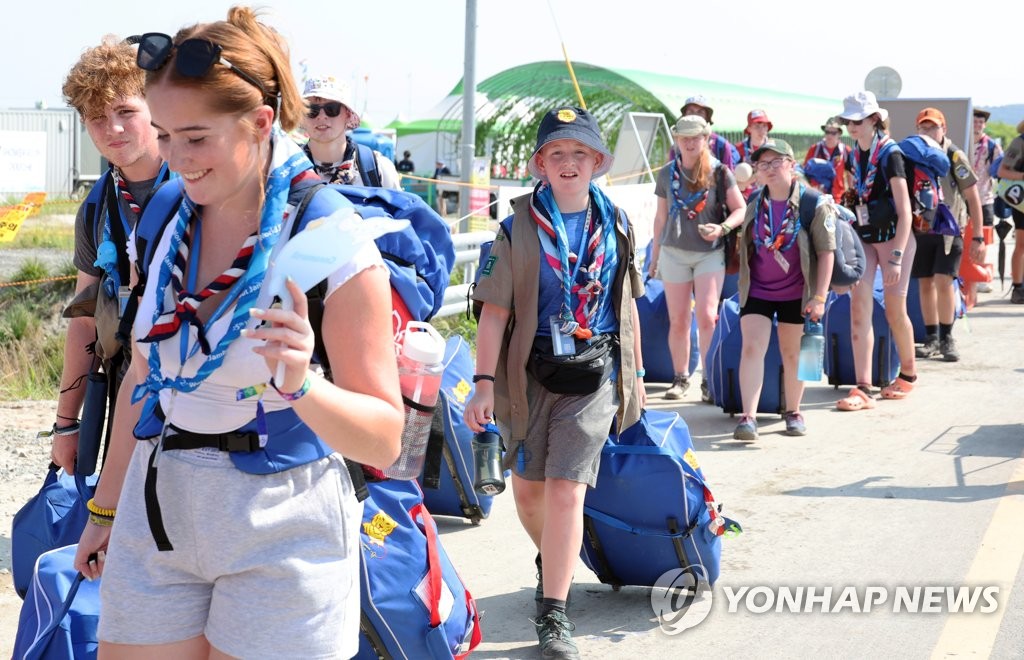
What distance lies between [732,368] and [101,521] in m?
6.25

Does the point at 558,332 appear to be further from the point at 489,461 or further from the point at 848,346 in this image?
the point at 848,346

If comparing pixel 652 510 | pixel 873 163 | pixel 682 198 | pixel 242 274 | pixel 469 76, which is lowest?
pixel 652 510

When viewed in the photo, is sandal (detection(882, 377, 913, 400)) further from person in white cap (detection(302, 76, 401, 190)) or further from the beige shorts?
person in white cap (detection(302, 76, 401, 190))

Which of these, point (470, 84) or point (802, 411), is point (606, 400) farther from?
point (470, 84)

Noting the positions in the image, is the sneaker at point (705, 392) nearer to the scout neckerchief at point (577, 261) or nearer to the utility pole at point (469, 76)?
the scout neckerchief at point (577, 261)

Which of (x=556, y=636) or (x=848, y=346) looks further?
(x=848, y=346)

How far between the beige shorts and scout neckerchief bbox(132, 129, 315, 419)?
21.4 ft

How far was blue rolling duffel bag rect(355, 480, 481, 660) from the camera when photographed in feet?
11.8

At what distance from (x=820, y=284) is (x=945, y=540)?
7.71 ft

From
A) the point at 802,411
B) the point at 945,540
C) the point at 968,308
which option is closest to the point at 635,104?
the point at 968,308

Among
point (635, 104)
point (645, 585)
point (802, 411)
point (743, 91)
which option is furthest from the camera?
point (743, 91)

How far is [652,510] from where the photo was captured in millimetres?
4875

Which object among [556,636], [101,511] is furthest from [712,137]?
[101,511]

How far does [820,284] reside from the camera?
25.5 feet
